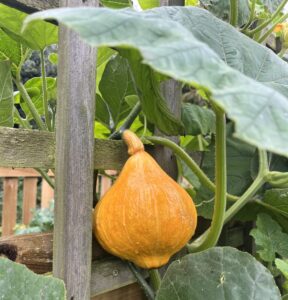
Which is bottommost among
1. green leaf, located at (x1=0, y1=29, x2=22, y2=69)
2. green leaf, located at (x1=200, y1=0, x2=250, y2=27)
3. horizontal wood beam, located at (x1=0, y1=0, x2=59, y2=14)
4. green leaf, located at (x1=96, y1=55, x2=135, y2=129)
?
green leaf, located at (x1=96, y1=55, x2=135, y2=129)

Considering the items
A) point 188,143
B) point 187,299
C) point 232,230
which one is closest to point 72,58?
point 187,299

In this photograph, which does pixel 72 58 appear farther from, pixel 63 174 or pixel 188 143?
pixel 188 143

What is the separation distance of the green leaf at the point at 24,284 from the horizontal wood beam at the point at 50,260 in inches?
4.1

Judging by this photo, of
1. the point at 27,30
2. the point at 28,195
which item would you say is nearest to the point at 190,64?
the point at 27,30

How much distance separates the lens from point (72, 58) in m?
0.72

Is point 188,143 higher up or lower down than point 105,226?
lower down

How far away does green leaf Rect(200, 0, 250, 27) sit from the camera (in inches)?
37.7

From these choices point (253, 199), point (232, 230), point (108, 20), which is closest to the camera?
point (108, 20)

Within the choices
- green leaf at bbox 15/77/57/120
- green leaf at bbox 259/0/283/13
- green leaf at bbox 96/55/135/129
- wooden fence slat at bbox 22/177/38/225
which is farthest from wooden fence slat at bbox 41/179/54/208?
green leaf at bbox 259/0/283/13

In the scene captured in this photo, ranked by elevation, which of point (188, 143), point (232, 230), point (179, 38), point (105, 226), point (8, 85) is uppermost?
point (179, 38)

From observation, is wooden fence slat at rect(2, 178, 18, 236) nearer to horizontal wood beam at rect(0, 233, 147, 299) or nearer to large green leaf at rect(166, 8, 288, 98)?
horizontal wood beam at rect(0, 233, 147, 299)

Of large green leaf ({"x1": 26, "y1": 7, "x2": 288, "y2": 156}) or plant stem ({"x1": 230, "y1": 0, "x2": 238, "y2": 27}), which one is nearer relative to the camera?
large green leaf ({"x1": 26, "y1": 7, "x2": 288, "y2": 156})

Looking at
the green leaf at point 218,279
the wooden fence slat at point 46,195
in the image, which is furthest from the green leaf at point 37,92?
the wooden fence slat at point 46,195

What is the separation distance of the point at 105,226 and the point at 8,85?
29 centimetres
